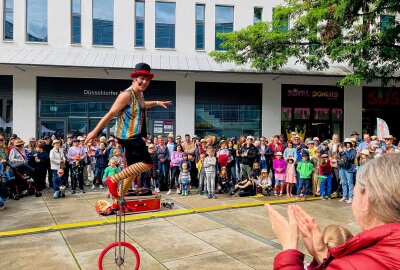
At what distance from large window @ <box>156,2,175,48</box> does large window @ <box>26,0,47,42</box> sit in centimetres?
571

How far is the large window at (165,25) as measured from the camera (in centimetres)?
1819

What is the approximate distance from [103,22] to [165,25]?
325 centimetres

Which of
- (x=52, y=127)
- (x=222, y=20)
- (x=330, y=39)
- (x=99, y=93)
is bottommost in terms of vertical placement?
(x=52, y=127)

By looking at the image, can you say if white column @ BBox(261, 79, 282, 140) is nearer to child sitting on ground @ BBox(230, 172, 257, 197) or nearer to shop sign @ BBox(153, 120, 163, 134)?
shop sign @ BBox(153, 120, 163, 134)

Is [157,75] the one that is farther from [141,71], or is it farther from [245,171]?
[141,71]

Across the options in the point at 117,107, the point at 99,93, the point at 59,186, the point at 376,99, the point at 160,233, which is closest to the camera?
the point at 117,107

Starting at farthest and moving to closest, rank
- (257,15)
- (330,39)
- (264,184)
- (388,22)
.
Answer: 1. (257,15)
2. (330,39)
3. (388,22)
4. (264,184)

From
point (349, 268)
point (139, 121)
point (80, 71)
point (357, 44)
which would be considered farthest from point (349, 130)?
point (349, 268)

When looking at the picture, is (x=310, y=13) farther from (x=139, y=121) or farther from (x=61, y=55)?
(x=139, y=121)

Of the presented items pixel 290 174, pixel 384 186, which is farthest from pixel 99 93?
pixel 384 186

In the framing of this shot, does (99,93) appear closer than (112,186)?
No

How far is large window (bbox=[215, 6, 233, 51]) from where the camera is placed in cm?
1869

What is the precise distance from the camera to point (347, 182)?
10.0 metres

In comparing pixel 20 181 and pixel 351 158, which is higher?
pixel 351 158
